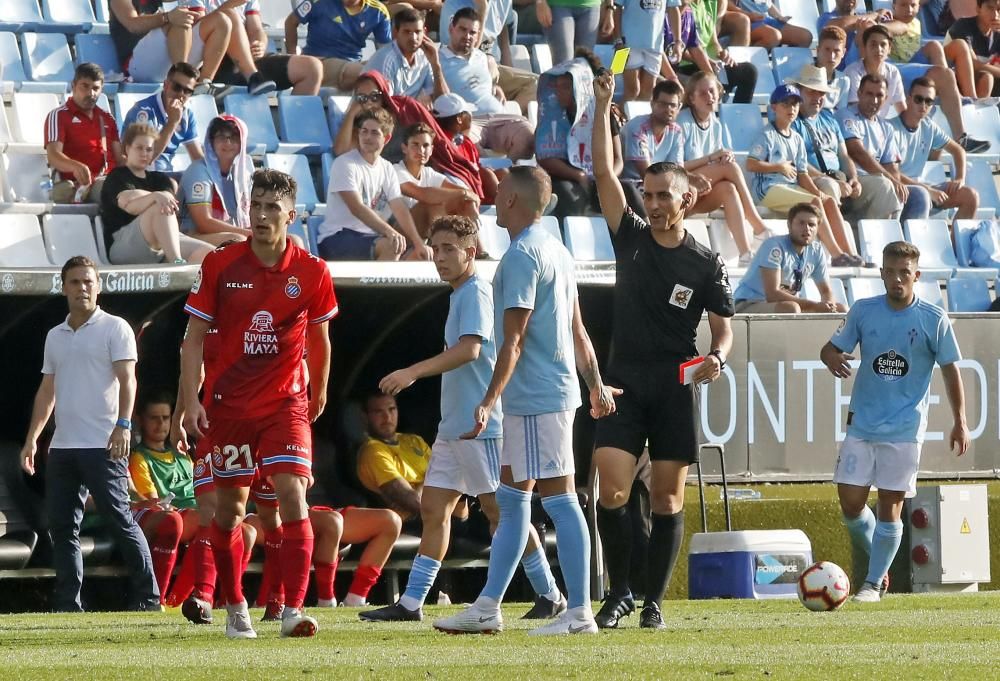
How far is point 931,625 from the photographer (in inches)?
307

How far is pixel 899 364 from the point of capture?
9.73m

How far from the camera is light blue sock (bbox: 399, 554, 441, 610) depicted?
7.88 metres

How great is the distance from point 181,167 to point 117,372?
10.6 ft

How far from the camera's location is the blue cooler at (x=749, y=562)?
1029cm

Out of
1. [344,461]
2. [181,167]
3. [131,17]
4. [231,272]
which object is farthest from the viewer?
[131,17]

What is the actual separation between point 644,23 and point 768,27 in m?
3.00

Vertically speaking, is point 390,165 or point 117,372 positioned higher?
point 390,165

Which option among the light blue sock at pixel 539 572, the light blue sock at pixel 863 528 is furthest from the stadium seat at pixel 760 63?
the light blue sock at pixel 539 572

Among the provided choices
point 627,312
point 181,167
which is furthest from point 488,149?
point 627,312

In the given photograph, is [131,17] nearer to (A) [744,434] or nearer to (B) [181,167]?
(B) [181,167]

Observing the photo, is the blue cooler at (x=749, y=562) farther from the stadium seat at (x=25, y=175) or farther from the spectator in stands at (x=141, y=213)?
the stadium seat at (x=25, y=175)

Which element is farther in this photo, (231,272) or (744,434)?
(744,434)

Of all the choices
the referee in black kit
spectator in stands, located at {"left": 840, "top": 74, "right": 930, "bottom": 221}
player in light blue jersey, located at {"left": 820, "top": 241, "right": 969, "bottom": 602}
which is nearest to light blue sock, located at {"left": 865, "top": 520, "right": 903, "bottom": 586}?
player in light blue jersey, located at {"left": 820, "top": 241, "right": 969, "bottom": 602}

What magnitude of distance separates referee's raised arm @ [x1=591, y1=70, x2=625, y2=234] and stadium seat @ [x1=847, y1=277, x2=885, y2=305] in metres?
7.72
